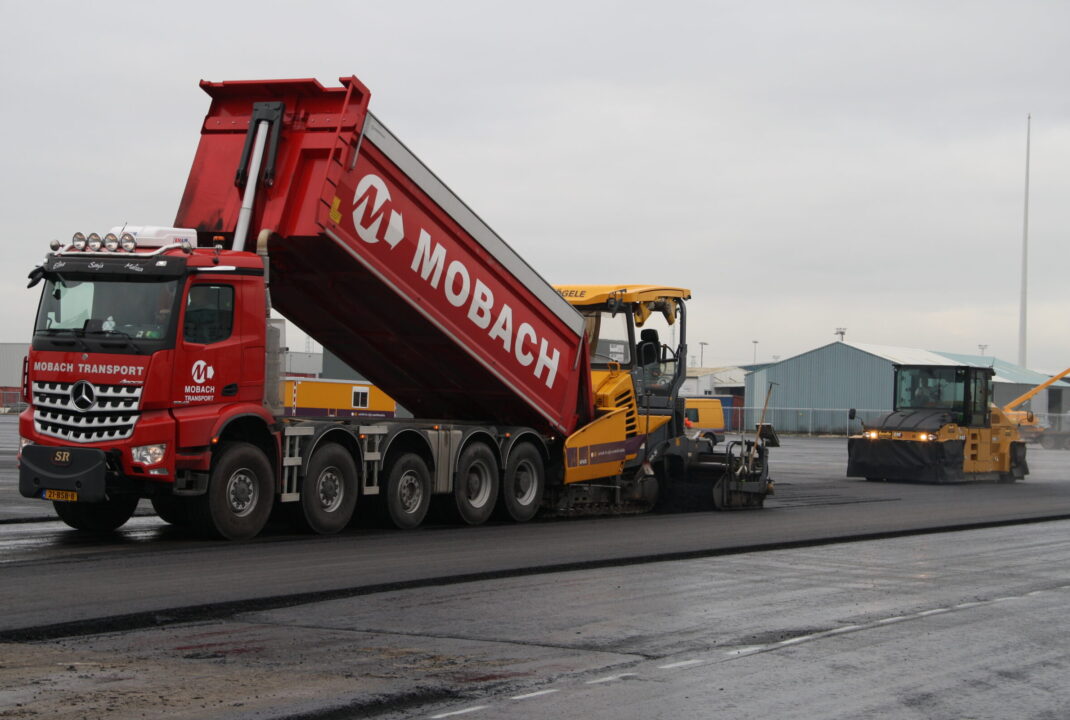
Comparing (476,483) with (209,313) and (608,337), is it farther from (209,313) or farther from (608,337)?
(209,313)

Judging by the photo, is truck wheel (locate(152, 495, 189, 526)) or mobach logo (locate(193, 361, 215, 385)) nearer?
mobach logo (locate(193, 361, 215, 385))

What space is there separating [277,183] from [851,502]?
39.8 feet

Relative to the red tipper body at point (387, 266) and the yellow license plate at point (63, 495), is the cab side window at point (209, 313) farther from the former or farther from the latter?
the yellow license plate at point (63, 495)

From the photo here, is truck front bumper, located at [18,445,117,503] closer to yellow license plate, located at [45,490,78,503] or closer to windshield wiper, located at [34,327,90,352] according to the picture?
yellow license plate, located at [45,490,78,503]

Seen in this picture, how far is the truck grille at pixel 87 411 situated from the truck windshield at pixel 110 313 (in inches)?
15.8

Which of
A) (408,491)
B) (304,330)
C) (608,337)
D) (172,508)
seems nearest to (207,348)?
(172,508)

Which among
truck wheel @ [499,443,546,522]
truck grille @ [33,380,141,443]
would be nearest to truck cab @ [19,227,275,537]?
truck grille @ [33,380,141,443]

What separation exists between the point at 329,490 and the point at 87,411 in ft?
9.49

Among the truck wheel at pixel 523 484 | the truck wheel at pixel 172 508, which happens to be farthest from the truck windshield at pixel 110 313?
the truck wheel at pixel 523 484

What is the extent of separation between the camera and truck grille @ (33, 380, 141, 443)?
1280 cm

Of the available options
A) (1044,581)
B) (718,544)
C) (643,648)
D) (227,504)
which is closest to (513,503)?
(718,544)

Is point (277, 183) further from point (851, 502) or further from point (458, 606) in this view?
point (851, 502)

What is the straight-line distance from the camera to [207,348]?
1317cm

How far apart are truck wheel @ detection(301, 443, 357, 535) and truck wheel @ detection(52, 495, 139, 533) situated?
6.00 feet
